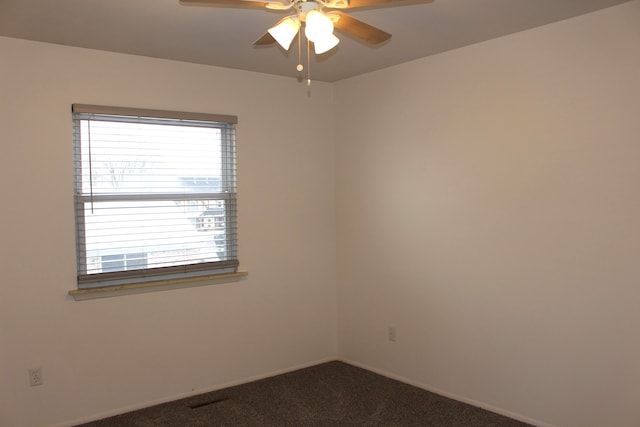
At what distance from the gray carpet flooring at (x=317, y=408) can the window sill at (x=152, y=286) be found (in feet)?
2.63

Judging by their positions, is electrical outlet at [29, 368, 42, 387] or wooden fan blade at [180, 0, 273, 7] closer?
wooden fan blade at [180, 0, 273, 7]

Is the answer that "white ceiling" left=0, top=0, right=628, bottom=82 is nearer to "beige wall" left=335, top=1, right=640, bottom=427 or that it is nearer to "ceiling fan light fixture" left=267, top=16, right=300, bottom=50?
"beige wall" left=335, top=1, right=640, bottom=427

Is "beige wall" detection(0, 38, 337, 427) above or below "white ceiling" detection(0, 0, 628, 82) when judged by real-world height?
below

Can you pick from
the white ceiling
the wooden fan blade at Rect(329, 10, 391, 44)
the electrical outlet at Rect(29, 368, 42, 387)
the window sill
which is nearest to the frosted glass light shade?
the wooden fan blade at Rect(329, 10, 391, 44)

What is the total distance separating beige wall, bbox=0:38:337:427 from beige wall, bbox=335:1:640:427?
416 mm

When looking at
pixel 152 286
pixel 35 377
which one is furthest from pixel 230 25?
pixel 35 377

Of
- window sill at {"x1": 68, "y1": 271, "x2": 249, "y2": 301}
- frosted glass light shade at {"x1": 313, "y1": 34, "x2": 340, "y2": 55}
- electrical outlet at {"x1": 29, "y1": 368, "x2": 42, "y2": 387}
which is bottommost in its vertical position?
electrical outlet at {"x1": 29, "y1": 368, "x2": 42, "y2": 387}

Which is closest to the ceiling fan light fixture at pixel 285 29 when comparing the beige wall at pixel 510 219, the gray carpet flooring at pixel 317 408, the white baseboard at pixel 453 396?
the beige wall at pixel 510 219

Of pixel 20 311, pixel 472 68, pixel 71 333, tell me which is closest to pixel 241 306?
pixel 71 333

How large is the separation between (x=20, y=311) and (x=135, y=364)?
2.65ft

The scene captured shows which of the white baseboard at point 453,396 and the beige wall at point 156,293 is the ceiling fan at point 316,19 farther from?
the white baseboard at point 453,396

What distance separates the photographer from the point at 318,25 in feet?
6.48

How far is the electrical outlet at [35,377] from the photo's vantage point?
10.0 ft

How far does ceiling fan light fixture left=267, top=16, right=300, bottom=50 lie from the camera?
6.92ft
